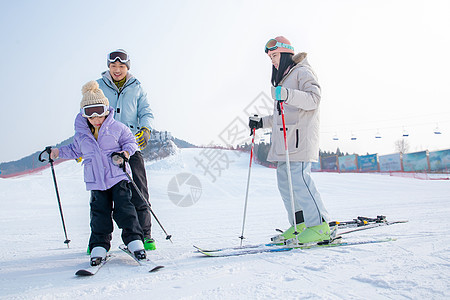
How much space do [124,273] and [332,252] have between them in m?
1.35

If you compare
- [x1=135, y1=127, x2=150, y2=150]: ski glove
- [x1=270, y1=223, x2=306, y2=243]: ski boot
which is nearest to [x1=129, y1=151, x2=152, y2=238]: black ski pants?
[x1=135, y1=127, x2=150, y2=150]: ski glove

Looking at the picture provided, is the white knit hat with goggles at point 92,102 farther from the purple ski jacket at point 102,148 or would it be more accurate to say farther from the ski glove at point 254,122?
the ski glove at point 254,122

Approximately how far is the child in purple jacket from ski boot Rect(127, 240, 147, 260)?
0.02m

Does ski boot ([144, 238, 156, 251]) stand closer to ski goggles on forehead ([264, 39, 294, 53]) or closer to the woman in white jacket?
the woman in white jacket

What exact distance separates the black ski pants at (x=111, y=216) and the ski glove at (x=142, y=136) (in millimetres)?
632

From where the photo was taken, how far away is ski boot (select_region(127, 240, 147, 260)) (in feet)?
6.70

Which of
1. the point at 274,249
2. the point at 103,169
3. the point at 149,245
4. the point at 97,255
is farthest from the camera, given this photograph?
the point at 149,245

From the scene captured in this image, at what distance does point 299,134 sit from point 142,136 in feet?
4.96

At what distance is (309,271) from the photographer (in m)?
1.61

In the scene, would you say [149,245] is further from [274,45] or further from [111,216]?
[274,45]

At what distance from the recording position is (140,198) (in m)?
2.82

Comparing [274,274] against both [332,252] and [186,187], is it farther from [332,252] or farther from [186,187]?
[186,187]

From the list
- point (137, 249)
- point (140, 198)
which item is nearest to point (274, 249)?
point (137, 249)

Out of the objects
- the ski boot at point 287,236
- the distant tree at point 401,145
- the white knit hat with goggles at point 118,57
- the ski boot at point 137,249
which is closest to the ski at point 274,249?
the ski boot at point 287,236
